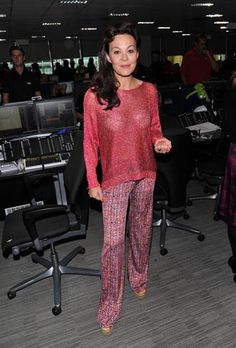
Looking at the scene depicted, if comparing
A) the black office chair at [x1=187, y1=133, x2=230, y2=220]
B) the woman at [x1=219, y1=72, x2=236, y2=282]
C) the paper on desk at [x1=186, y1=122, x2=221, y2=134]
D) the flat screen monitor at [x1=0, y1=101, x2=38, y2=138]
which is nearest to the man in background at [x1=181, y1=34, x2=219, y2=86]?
the paper on desk at [x1=186, y1=122, x2=221, y2=134]

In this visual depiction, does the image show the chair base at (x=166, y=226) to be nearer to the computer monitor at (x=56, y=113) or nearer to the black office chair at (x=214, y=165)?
the black office chair at (x=214, y=165)

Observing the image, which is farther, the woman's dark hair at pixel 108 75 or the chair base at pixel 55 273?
the chair base at pixel 55 273

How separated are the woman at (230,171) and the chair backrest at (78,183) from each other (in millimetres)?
797

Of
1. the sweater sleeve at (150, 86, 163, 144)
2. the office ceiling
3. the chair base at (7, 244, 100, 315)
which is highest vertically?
the office ceiling

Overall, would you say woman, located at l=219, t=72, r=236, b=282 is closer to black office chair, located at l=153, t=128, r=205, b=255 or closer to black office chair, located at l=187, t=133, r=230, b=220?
black office chair, located at l=153, t=128, r=205, b=255

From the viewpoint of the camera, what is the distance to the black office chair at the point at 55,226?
1.81 metres

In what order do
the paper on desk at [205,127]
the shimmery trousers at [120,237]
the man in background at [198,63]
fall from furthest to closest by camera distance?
1. the man in background at [198,63]
2. the paper on desk at [205,127]
3. the shimmery trousers at [120,237]

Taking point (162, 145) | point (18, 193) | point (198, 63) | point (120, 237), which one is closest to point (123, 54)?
point (162, 145)

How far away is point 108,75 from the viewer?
148cm

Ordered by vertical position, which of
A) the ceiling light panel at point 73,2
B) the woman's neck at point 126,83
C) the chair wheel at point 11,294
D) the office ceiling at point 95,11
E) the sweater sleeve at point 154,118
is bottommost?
the chair wheel at point 11,294

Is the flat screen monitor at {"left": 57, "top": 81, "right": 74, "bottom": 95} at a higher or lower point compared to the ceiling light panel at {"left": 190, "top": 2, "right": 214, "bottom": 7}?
lower

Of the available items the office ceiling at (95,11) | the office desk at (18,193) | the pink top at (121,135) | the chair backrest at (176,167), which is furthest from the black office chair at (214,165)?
the office ceiling at (95,11)

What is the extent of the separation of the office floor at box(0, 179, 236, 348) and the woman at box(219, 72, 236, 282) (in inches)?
10.9

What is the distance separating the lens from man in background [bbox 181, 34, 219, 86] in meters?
4.43
